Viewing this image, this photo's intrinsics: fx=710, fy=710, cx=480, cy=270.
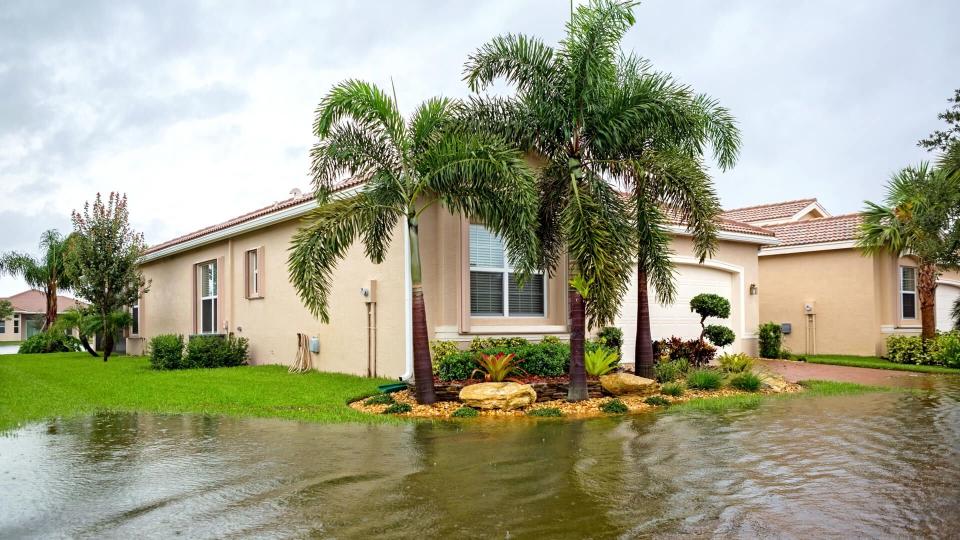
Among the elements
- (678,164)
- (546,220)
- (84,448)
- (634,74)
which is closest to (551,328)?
(546,220)

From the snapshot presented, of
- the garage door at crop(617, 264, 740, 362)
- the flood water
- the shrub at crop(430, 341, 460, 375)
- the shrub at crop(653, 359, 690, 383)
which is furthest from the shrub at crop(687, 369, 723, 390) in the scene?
the shrub at crop(430, 341, 460, 375)

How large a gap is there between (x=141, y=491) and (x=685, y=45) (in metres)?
12.2

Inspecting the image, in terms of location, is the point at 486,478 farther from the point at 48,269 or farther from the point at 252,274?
the point at 48,269

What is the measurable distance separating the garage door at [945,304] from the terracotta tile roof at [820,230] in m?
4.27

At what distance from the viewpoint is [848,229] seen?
20906 mm

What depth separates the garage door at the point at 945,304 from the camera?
22.9 metres

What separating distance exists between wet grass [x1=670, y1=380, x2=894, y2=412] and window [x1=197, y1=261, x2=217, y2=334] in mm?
13922

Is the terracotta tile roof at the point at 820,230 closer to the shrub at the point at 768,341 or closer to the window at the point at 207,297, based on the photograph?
the shrub at the point at 768,341

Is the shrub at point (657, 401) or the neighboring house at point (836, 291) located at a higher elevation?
the neighboring house at point (836, 291)

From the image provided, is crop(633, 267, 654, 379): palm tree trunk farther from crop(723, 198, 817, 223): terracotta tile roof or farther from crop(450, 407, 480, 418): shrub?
crop(723, 198, 817, 223): terracotta tile roof

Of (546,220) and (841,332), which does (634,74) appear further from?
(841,332)

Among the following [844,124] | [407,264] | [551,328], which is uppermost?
[844,124]

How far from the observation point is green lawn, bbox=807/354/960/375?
57.0 ft

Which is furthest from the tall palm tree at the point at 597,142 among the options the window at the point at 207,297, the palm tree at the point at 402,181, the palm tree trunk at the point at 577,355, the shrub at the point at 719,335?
the window at the point at 207,297
